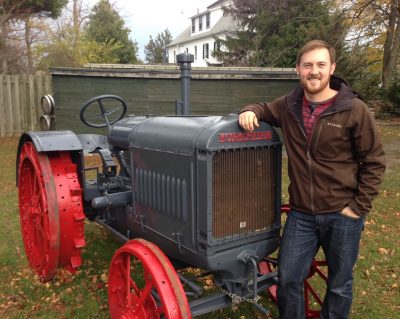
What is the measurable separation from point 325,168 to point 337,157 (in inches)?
3.3

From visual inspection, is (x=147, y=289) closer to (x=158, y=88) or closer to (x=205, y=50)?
(x=158, y=88)

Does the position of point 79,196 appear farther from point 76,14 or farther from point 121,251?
point 76,14

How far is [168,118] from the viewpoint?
2.63 m

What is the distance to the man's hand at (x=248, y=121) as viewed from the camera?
214 centimetres

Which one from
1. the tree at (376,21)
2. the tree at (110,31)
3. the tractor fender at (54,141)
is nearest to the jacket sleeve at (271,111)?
the tractor fender at (54,141)

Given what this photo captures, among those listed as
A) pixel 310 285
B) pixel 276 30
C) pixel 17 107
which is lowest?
pixel 310 285

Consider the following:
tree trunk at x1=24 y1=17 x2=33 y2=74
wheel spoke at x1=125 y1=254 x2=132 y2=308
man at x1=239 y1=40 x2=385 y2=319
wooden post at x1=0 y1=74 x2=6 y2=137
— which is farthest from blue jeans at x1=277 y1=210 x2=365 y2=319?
tree trunk at x1=24 y1=17 x2=33 y2=74

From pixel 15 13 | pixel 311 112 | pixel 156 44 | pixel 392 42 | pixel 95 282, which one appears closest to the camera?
pixel 311 112

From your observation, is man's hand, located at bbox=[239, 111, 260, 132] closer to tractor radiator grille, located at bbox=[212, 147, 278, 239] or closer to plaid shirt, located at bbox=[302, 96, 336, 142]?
tractor radiator grille, located at bbox=[212, 147, 278, 239]

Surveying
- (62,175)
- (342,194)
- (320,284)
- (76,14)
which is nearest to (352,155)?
(342,194)

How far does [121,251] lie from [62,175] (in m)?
0.94

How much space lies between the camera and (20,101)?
11.2 m

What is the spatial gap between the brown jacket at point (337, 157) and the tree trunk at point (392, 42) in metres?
15.2

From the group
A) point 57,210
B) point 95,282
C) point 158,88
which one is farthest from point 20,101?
point 57,210
